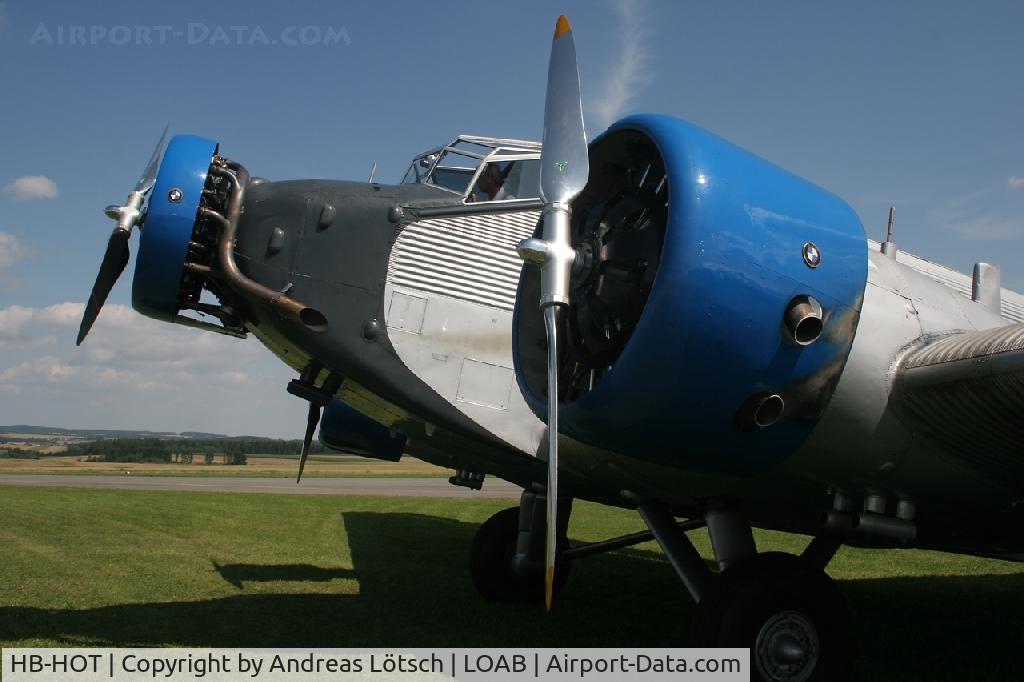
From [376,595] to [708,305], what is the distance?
18.2ft

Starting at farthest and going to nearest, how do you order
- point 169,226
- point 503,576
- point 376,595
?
point 503,576 < point 376,595 < point 169,226

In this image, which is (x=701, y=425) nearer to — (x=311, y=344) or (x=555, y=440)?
(x=555, y=440)

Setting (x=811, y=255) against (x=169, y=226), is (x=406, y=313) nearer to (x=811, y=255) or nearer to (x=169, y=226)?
(x=169, y=226)

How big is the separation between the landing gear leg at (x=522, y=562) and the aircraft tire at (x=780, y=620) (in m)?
3.94

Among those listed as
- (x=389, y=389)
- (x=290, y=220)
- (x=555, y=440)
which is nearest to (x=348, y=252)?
(x=290, y=220)

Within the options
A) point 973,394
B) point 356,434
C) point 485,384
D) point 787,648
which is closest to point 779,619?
point 787,648

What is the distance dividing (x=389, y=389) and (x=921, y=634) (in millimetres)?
5492

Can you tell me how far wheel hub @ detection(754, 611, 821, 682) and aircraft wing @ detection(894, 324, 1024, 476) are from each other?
4.42ft

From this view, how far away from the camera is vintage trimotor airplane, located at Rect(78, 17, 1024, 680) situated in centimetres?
431

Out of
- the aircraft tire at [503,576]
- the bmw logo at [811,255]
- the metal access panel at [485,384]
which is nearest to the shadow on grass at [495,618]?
the aircraft tire at [503,576]

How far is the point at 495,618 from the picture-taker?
Result: 7730 mm

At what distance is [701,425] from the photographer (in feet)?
14.6

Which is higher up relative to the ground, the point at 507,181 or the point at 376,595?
the point at 507,181
